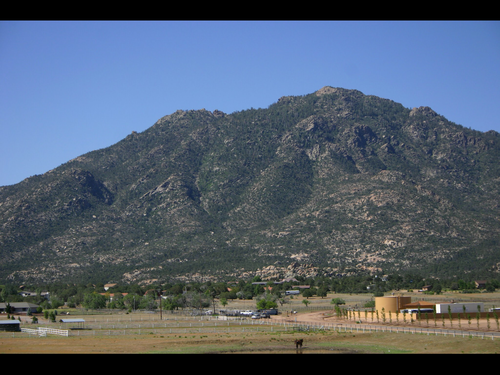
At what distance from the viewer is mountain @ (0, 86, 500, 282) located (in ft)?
462

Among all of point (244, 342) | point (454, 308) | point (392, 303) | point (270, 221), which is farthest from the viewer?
point (270, 221)

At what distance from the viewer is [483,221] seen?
145625 millimetres

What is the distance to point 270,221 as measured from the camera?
16525 centimetres

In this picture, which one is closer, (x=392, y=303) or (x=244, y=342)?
(x=244, y=342)

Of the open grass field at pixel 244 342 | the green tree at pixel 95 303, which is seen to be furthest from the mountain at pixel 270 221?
the open grass field at pixel 244 342

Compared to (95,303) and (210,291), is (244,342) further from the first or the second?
(210,291)

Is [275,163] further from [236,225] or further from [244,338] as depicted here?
[244,338]

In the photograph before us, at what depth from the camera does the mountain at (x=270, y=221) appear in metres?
141

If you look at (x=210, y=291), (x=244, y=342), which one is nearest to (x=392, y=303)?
(x=244, y=342)

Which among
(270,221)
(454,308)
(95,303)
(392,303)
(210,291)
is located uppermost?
(270,221)

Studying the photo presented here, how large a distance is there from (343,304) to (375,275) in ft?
134
